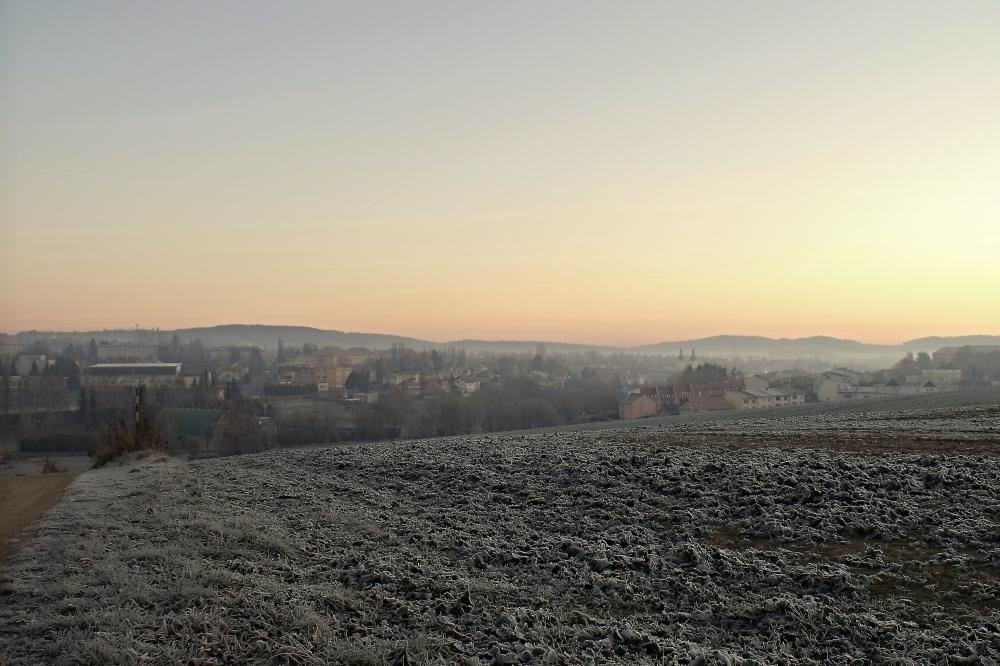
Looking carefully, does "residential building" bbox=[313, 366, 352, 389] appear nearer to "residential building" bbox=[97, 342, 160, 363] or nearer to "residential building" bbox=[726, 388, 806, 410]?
"residential building" bbox=[97, 342, 160, 363]

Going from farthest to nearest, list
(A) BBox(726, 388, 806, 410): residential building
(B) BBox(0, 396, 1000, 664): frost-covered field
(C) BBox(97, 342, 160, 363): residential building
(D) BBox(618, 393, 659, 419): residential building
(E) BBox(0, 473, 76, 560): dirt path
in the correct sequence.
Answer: (C) BBox(97, 342, 160, 363): residential building
(D) BBox(618, 393, 659, 419): residential building
(A) BBox(726, 388, 806, 410): residential building
(E) BBox(0, 473, 76, 560): dirt path
(B) BBox(0, 396, 1000, 664): frost-covered field

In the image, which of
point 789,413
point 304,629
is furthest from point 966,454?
point 789,413

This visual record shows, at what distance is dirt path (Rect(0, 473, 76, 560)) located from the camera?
13360 millimetres

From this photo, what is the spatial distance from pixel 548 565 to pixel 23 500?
1493cm

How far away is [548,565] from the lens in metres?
10.4

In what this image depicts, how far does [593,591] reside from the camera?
919cm

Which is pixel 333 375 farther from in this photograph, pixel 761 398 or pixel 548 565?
pixel 548 565

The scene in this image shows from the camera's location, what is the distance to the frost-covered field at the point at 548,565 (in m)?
7.18

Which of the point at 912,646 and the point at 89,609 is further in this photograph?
the point at 89,609

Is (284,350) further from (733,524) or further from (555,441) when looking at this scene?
(733,524)

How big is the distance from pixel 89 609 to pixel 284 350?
18554 cm

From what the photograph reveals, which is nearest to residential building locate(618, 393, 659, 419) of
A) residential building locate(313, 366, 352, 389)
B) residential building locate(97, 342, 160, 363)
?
residential building locate(313, 366, 352, 389)

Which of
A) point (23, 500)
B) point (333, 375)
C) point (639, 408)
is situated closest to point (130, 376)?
point (333, 375)

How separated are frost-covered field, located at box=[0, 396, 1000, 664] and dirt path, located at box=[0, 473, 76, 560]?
0.57 meters
